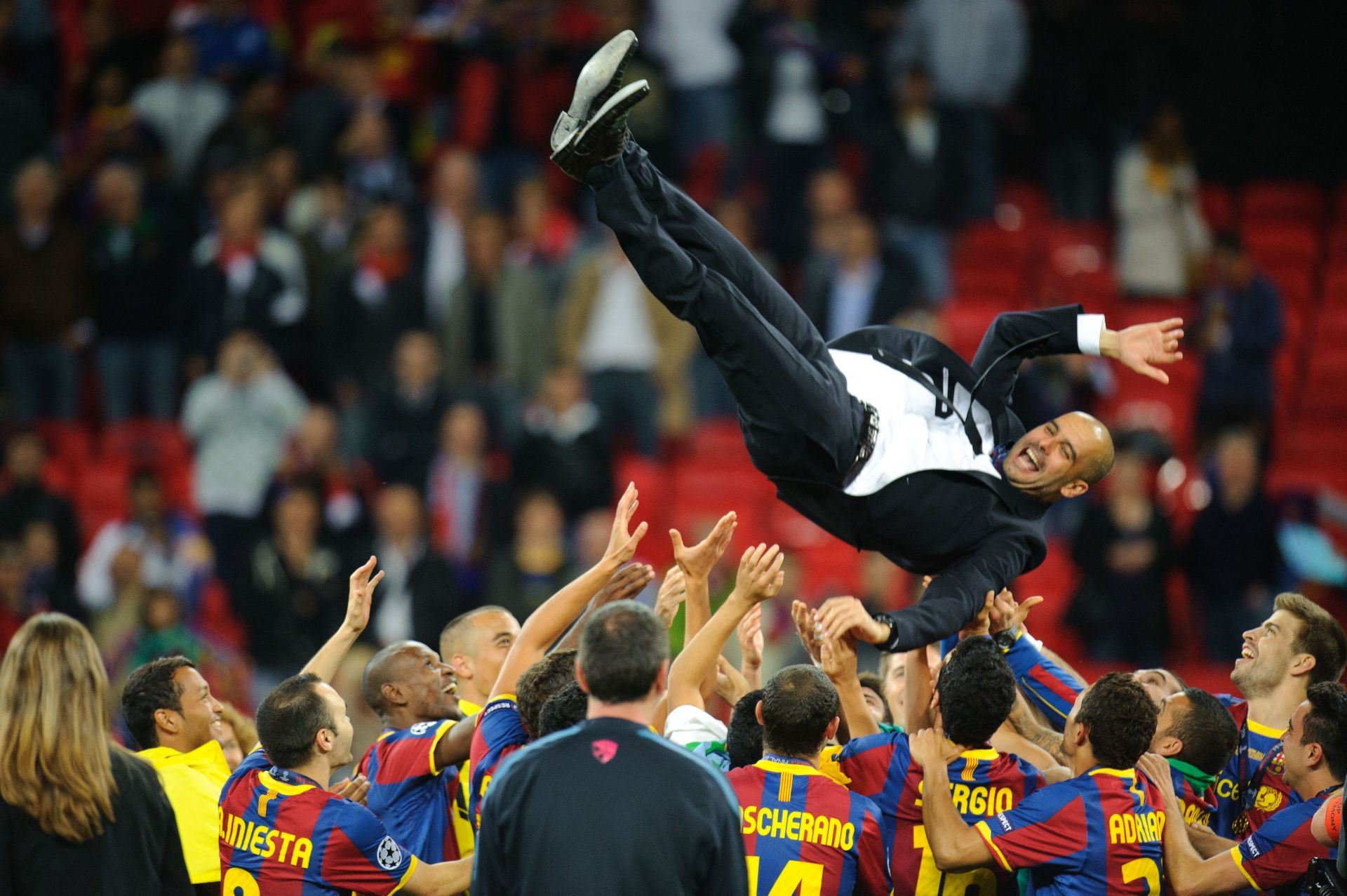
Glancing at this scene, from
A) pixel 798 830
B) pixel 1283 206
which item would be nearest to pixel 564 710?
pixel 798 830

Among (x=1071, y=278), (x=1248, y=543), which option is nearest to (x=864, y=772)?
(x=1248, y=543)

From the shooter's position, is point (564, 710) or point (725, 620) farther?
point (725, 620)

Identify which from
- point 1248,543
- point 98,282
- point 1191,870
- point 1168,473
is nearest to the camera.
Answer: point 1191,870

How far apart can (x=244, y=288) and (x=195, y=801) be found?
22.7 ft

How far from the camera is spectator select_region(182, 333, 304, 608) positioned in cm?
1113

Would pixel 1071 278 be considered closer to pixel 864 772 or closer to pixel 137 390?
pixel 137 390

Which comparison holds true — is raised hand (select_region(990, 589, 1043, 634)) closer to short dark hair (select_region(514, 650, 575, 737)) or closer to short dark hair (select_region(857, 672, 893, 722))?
short dark hair (select_region(857, 672, 893, 722))

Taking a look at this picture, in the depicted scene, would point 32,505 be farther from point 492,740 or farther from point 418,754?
point 492,740

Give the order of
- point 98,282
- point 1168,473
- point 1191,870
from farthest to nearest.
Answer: point 98,282, point 1168,473, point 1191,870

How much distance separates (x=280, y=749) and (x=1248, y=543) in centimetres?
663

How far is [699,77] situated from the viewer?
40.4 ft

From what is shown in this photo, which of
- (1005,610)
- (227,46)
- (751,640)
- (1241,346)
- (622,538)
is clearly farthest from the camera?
(227,46)

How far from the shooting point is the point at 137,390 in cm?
1245

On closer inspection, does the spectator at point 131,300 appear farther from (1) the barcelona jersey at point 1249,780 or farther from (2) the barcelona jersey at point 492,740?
(1) the barcelona jersey at point 1249,780
